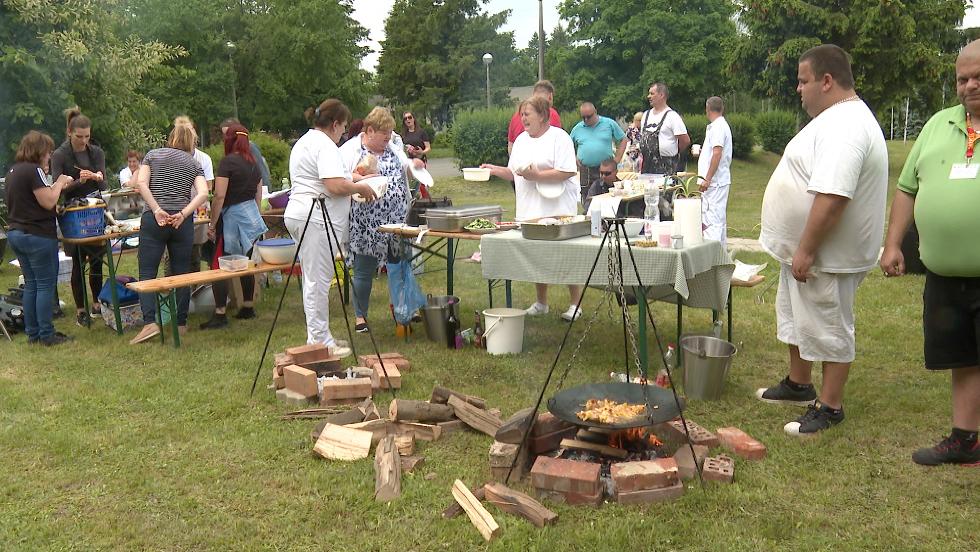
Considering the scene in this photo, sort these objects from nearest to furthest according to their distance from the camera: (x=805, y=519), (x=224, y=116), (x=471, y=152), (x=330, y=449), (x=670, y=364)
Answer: (x=805, y=519), (x=330, y=449), (x=670, y=364), (x=471, y=152), (x=224, y=116)

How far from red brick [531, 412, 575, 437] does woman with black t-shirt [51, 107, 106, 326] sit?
4885mm

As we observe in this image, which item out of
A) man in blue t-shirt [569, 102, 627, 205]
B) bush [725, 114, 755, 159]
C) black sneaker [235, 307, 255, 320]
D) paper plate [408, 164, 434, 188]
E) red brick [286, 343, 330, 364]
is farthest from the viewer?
bush [725, 114, 755, 159]

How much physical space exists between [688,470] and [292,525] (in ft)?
5.85

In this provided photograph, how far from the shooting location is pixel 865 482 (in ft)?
12.5

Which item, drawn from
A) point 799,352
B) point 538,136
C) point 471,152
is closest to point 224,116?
point 471,152

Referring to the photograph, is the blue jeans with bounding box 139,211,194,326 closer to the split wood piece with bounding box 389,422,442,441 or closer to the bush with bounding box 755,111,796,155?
the split wood piece with bounding box 389,422,442,441

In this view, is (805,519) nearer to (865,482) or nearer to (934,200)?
(865,482)

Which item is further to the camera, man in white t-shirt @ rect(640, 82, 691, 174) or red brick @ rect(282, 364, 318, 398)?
man in white t-shirt @ rect(640, 82, 691, 174)

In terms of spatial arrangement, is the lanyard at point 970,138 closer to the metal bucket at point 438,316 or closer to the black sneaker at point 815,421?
the black sneaker at point 815,421

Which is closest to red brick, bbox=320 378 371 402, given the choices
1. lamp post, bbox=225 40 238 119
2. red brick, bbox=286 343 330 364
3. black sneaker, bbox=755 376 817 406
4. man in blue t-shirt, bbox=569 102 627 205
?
red brick, bbox=286 343 330 364

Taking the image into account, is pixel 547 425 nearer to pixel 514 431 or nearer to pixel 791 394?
pixel 514 431

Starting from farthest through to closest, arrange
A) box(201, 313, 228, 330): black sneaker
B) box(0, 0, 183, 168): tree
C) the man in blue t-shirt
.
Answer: box(0, 0, 183, 168): tree < the man in blue t-shirt < box(201, 313, 228, 330): black sneaker

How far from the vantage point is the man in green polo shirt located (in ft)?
11.5

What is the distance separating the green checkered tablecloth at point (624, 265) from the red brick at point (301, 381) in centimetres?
139
